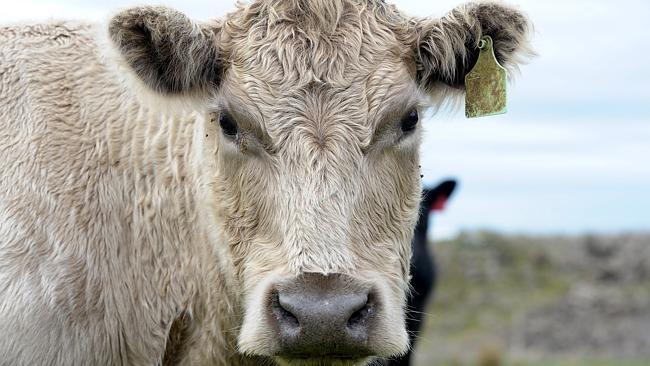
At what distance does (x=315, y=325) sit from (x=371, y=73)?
58.9 inches

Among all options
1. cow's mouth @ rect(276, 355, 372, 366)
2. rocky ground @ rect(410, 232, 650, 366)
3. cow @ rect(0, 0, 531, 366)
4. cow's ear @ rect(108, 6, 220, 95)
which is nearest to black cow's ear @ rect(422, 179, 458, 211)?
rocky ground @ rect(410, 232, 650, 366)

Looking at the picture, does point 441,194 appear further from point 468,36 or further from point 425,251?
point 468,36

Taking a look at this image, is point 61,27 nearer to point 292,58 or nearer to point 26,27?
point 26,27

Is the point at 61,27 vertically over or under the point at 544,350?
over

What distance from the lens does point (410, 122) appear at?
→ 5.50 meters

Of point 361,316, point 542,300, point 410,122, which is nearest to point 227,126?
point 410,122

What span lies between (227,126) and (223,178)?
0.29 metres

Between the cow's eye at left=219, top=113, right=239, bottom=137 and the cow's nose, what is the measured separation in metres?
1.07

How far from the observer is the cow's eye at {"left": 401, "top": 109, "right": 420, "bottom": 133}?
5469 mm

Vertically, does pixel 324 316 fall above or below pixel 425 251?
above

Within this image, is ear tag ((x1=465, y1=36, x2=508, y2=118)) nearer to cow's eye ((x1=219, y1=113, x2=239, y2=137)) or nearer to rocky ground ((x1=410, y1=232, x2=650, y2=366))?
cow's eye ((x1=219, y1=113, x2=239, y2=137))

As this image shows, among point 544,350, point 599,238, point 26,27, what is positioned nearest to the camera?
point 26,27

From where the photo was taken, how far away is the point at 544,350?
22.5 metres

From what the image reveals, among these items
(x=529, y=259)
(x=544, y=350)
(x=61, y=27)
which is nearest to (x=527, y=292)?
(x=529, y=259)
